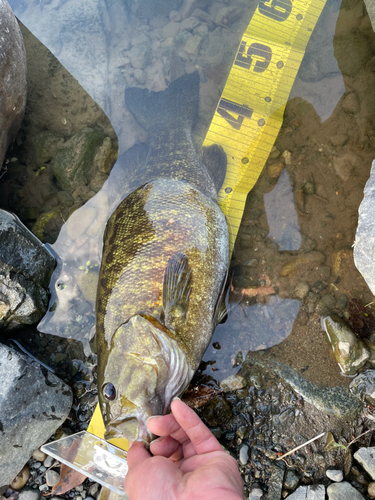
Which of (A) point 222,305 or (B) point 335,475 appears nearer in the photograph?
(B) point 335,475

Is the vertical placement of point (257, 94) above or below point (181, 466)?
above

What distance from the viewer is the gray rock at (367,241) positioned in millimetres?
3025

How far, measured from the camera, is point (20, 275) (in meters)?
3.45

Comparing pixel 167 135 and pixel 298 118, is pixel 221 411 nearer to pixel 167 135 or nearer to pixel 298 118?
pixel 167 135

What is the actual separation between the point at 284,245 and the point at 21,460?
361 centimetres

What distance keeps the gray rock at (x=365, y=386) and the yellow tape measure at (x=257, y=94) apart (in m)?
2.06

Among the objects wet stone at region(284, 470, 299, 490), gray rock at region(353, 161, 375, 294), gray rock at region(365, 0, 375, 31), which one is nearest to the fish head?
wet stone at region(284, 470, 299, 490)

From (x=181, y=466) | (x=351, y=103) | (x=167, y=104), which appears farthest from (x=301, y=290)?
(x=167, y=104)

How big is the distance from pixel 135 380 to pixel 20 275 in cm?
188

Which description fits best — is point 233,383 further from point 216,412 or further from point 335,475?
point 335,475

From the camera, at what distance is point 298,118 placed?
12.9 feet

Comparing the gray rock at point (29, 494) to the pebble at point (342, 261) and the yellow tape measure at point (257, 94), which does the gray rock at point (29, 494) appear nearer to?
the yellow tape measure at point (257, 94)

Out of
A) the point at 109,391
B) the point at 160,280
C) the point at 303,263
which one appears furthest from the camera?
the point at 303,263

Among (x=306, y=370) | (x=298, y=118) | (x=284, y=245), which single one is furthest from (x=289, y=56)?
(x=306, y=370)
